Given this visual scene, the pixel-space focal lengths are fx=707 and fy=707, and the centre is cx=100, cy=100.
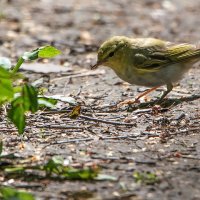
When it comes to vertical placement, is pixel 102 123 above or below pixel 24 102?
below

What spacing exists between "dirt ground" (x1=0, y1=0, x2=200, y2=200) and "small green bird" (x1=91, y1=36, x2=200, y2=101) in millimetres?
280

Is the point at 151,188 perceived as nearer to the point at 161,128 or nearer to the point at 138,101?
the point at 161,128

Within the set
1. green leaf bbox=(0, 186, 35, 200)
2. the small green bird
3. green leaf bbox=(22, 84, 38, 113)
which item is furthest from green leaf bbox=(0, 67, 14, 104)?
the small green bird

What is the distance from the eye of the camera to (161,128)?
21.4ft

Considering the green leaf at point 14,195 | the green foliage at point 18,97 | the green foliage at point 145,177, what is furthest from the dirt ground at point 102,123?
the green foliage at point 18,97

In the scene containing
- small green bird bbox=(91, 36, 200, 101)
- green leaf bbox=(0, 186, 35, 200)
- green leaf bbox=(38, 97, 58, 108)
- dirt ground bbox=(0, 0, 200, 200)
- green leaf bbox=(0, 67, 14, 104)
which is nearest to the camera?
green leaf bbox=(0, 186, 35, 200)

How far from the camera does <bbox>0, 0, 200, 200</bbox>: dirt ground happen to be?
5.12m

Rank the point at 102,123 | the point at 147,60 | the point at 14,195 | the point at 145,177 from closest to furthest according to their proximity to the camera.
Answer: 1. the point at 14,195
2. the point at 145,177
3. the point at 102,123
4. the point at 147,60

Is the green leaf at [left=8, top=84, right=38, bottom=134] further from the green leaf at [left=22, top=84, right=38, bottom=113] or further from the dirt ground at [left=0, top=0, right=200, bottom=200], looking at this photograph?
the dirt ground at [left=0, top=0, right=200, bottom=200]

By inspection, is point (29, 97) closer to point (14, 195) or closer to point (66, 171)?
point (66, 171)

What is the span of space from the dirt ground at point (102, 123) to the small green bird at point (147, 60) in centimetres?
28

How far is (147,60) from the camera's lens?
25.9 ft

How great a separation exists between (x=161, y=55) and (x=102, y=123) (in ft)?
5.29

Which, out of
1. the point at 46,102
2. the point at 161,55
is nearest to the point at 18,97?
the point at 46,102
